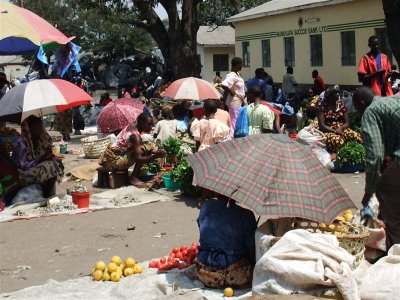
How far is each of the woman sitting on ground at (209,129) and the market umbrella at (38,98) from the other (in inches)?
66.0

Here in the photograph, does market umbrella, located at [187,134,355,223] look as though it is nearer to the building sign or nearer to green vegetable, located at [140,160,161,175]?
green vegetable, located at [140,160,161,175]

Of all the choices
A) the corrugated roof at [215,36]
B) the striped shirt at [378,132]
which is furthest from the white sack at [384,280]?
the corrugated roof at [215,36]

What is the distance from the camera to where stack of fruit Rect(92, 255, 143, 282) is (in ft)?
20.0

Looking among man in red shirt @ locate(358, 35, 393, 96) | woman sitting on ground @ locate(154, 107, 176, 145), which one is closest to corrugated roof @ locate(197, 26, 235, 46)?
man in red shirt @ locate(358, 35, 393, 96)

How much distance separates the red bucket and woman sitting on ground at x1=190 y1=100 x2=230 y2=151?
1.79 m

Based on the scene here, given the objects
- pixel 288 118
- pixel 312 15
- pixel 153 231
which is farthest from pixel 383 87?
pixel 312 15

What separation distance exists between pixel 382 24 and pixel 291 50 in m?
6.26

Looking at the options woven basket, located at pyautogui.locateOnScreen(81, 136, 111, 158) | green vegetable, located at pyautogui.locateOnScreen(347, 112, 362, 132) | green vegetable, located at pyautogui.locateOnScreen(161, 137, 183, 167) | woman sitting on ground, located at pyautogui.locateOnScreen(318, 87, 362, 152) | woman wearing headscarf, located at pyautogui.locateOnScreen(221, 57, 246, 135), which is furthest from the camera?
woven basket, located at pyautogui.locateOnScreen(81, 136, 111, 158)

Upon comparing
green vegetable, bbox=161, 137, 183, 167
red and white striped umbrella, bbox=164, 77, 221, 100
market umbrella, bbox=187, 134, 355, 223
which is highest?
red and white striped umbrella, bbox=164, 77, 221, 100

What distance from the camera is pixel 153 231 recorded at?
827 centimetres

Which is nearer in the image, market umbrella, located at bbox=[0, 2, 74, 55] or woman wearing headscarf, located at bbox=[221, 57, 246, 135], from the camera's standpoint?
market umbrella, located at bbox=[0, 2, 74, 55]

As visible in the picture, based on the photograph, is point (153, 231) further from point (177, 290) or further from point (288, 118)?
point (288, 118)

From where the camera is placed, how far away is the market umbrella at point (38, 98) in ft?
30.4

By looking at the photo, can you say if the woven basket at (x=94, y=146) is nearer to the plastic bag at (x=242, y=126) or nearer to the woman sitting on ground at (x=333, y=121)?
the plastic bag at (x=242, y=126)
